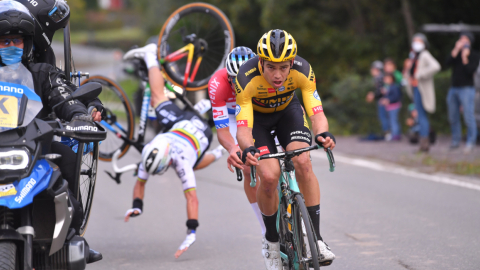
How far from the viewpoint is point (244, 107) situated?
4980 mm

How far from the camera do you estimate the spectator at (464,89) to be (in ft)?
40.5

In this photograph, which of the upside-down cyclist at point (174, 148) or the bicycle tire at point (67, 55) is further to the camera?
the upside-down cyclist at point (174, 148)

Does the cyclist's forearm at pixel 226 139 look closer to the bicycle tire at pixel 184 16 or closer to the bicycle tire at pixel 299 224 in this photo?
the bicycle tire at pixel 299 224

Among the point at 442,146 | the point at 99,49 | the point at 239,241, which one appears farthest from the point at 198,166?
the point at 99,49

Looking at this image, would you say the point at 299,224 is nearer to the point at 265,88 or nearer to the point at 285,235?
the point at 285,235

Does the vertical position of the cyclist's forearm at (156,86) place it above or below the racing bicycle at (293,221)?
above

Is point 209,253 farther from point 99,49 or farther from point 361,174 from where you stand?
point 99,49

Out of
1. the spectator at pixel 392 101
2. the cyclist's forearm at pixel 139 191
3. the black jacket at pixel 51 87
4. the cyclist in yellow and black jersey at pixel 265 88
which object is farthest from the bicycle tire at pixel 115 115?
the spectator at pixel 392 101

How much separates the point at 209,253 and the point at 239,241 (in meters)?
0.53

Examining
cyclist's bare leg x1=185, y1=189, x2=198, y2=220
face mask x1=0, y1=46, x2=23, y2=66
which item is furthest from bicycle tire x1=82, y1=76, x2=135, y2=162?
face mask x1=0, y1=46, x2=23, y2=66

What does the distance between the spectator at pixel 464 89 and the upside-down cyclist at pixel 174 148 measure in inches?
257

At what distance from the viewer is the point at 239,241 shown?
22.2 feet

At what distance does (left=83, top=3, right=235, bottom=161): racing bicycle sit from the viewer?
27.1ft

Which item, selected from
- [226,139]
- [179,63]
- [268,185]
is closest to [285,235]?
[268,185]
